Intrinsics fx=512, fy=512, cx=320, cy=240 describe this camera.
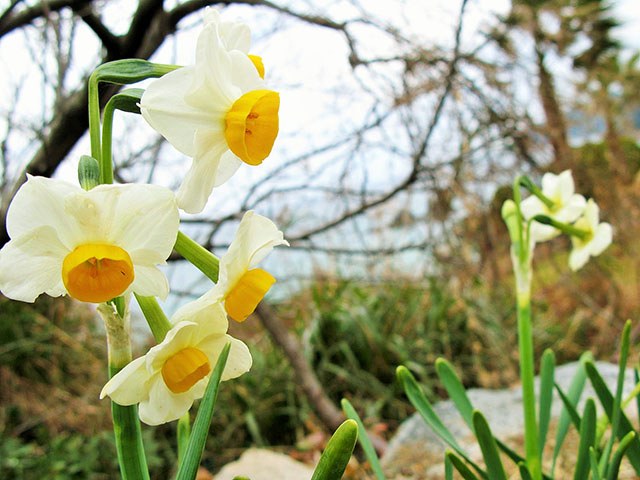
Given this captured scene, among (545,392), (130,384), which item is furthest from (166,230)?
(545,392)

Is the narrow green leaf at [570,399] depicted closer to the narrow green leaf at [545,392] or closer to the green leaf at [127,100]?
the narrow green leaf at [545,392]

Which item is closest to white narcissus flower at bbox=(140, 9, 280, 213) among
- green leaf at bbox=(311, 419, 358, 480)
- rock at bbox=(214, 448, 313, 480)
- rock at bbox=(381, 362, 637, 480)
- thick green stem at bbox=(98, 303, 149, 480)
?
thick green stem at bbox=(98, 303, 149, 480)

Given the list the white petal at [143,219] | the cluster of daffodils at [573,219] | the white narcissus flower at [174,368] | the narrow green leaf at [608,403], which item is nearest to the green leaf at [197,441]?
the white narcissus flower at [174,368]

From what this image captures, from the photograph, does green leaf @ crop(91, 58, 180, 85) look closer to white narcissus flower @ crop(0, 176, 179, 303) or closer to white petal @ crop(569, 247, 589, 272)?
white narcissus flower @ crop(0, 176, 179, 303)

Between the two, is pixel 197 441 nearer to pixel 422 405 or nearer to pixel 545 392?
pixel 422 405

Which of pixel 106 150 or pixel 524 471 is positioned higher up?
pixel 106 150

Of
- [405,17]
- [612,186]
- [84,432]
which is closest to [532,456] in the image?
[405,17]
